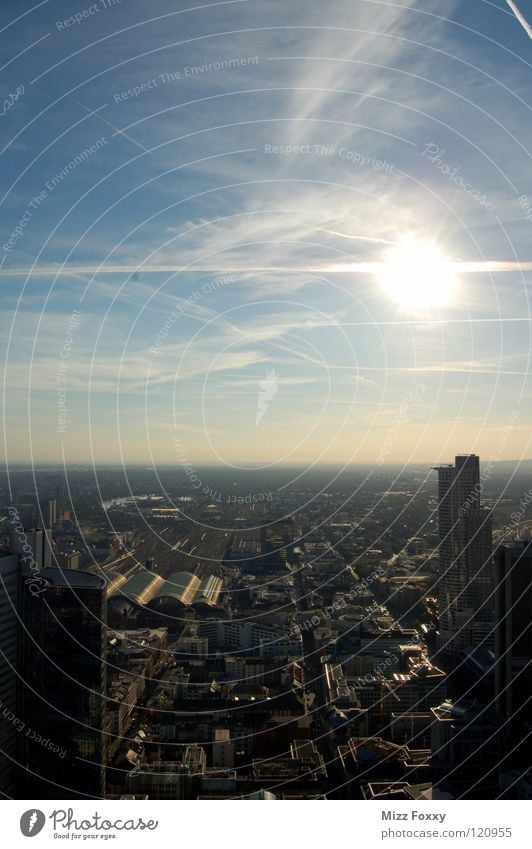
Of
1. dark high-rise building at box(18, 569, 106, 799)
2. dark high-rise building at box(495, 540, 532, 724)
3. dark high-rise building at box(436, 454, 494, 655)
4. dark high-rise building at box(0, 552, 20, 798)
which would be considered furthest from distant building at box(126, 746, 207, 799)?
dark high-rise building at box(436, 454, 494, 655)

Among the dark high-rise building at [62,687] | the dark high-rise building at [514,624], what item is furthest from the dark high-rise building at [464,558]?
the dark high-rise building at [62,687]

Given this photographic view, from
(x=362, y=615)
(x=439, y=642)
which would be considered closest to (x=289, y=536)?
(x=362, y=615)

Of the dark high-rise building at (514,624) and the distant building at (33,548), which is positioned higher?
the distant building at (33,548)

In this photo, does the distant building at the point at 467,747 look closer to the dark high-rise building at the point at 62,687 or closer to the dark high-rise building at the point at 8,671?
the dark high-rise building at the point at 62,687

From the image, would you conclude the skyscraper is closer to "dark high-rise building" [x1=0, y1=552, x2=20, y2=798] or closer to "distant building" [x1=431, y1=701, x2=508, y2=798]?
"dark high-rise building" [x1=0, y1=552, x2=20, y2=798]

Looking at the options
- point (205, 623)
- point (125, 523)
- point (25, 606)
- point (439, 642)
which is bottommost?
point (439, 642)
